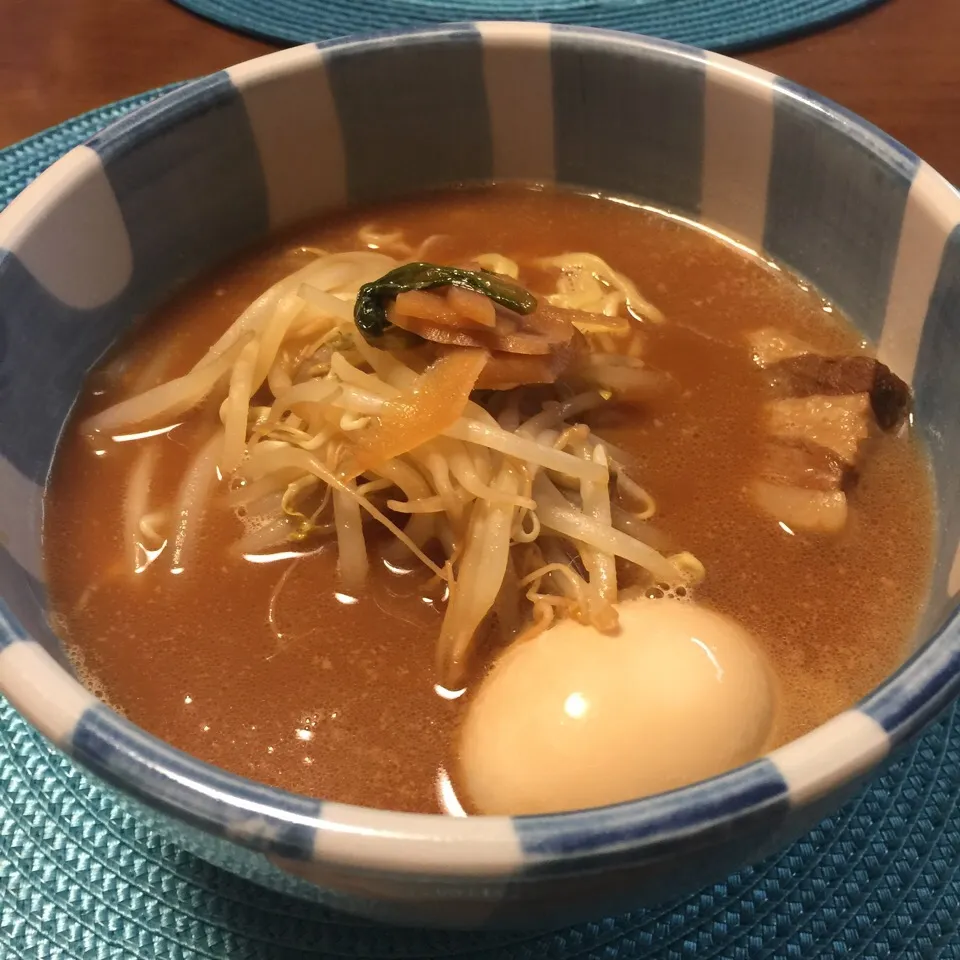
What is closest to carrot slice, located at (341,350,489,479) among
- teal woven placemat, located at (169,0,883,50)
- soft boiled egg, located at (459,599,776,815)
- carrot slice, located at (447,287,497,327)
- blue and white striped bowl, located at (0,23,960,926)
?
carrot slice, located at (447,287,497,327)

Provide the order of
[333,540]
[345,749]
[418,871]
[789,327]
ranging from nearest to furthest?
[418,871], [345,749], [333,540], [789,327]

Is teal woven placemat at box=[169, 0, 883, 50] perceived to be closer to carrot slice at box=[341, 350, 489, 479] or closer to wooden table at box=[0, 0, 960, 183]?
wooden table at box=[0, 0, 960, 183]

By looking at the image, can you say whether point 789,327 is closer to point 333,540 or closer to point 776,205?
point 776,205

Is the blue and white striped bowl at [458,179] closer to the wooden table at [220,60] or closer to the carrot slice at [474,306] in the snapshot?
the carrot slice at [474,306]

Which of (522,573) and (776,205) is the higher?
(776,205)

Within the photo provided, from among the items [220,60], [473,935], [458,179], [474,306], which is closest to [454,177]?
[458,179]

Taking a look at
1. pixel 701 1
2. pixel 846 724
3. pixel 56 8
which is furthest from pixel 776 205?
pixel 56 8

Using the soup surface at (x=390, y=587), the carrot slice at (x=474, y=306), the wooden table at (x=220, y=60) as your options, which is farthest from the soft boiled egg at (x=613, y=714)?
the wooden table at (x=220, y=60)
